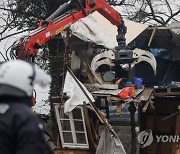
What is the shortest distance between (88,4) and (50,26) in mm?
1218

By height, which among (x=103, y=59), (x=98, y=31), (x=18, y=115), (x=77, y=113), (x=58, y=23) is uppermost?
(x=58, y=23)

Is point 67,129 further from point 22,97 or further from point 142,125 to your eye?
point 22,97

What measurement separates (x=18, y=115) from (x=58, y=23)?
19.6 ft

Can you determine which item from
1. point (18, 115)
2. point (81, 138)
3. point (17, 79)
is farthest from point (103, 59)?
point (18, 115)

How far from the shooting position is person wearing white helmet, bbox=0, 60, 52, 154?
2945 millimetres

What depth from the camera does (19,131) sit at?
9.69 ft

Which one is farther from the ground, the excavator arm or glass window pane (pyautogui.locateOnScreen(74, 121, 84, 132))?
the excavator arm

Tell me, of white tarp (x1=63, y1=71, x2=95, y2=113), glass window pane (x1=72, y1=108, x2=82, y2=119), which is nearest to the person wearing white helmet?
white tarp (x1=63, y1=71, x2=95, y2=113)

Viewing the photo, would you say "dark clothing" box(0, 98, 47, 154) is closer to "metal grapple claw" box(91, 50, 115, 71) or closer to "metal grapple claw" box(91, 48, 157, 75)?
"metal grapple claw" box(91, 48, 157, 75)

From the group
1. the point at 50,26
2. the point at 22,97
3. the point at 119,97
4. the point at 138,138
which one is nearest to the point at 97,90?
the point at 119,97

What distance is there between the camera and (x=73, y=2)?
30.4ft

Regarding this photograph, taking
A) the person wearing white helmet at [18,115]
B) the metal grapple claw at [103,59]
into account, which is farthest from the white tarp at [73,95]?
the person wearing white helmet at [18,115]

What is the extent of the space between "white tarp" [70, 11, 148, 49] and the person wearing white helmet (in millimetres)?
8111

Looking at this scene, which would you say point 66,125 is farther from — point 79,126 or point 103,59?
point 103,59
